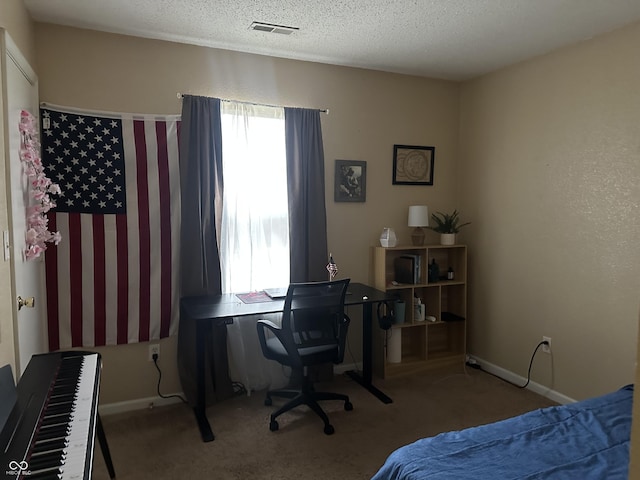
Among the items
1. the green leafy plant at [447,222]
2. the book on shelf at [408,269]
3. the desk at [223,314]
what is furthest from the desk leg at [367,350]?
the green leafy plant at [447,222]

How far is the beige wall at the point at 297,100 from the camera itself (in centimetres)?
292

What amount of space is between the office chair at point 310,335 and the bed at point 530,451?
1.22m

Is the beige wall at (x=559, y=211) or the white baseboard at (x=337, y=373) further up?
the beige wall at (x=559, y=211)

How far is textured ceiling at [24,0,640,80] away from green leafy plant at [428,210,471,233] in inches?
52.2

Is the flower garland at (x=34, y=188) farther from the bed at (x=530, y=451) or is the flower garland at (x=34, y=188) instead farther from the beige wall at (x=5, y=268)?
the bed at (x=530, y=451)

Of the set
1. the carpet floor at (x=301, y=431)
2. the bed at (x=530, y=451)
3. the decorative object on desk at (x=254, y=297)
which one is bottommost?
the carpet floor at (x=301, y=431)

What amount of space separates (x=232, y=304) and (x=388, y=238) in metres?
1.43

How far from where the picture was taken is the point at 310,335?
2977 mm

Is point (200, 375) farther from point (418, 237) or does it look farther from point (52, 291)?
point (418, 237)

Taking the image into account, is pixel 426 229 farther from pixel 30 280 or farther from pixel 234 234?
pixel 30 280

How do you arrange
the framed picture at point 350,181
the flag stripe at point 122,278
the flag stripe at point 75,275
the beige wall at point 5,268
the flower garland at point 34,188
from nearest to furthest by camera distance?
the beige wall at point 5,268
the flower garland at point 34,188
the flag stripe at point 75,275
the flag stripe at point 122,278
the framed picture at point 350,181

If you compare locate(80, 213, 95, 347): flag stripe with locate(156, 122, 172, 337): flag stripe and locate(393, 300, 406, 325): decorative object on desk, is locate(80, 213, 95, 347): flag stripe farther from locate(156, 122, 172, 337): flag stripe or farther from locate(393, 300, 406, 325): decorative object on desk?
locate(393, 300, 406, 325): decorative object on desk

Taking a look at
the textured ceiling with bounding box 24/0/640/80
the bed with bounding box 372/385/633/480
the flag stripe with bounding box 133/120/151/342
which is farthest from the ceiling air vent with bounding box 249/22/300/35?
the bed with bounding box 372/385/633/480

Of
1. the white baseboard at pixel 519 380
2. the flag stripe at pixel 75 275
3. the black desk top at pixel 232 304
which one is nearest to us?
the black desk top at pixel 232 304
